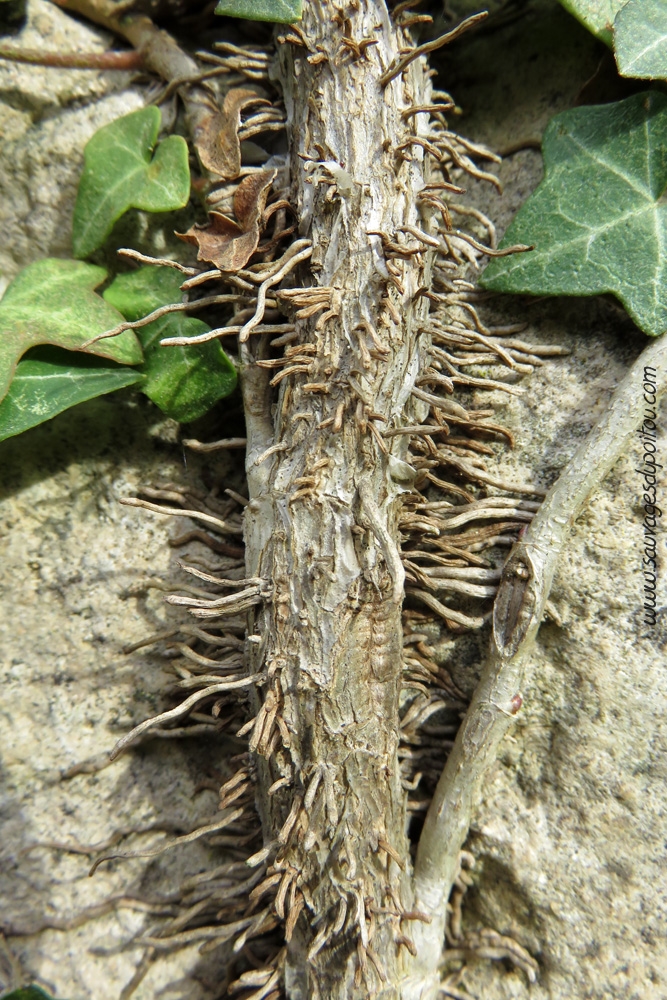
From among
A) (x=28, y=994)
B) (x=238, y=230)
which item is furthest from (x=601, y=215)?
(x=28, y=994)

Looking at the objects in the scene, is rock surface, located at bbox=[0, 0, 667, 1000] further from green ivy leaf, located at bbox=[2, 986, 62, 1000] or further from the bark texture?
the bark texture

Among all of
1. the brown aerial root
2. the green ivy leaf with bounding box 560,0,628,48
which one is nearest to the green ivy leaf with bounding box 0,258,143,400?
the green ivy leaf with bounding box 560,0,628,48

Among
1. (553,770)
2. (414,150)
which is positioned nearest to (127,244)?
(414,150)

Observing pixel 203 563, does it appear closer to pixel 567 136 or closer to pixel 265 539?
pixel 265 539

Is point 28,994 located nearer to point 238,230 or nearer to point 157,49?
point 238,230

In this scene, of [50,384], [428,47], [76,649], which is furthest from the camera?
[76,649]

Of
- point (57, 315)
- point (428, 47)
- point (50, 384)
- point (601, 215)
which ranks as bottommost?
point (50, 384)
